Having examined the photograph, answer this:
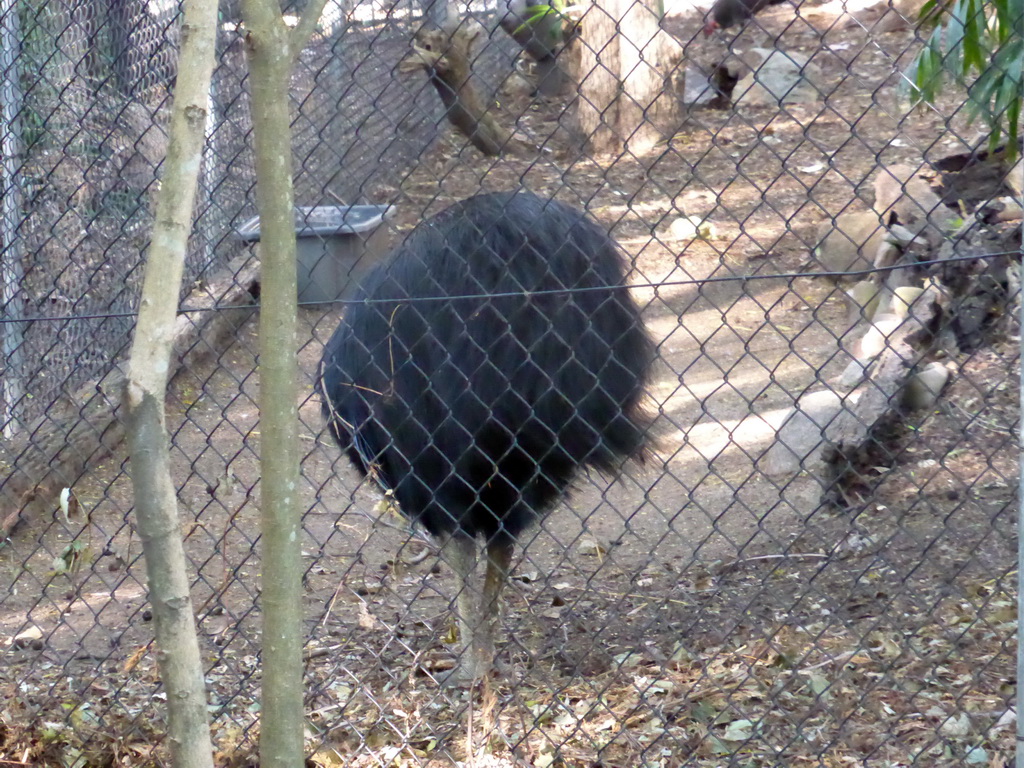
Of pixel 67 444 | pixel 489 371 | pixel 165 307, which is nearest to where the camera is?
pixel 165 307

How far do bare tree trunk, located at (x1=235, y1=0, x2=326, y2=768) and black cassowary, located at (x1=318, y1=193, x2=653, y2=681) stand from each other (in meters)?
0.86

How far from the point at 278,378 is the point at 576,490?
1.54m

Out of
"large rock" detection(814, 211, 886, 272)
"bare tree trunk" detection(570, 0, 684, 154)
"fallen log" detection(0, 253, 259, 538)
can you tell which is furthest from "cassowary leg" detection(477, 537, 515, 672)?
"bare tree trunk" detection(570, 0, 684, 154)

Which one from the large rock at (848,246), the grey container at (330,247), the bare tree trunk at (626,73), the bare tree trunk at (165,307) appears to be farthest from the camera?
the bare tree trunk at (626,73)

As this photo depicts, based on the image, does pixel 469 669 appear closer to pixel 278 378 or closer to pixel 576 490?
pixel 576 490

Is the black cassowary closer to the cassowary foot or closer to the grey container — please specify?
the cassowary foot

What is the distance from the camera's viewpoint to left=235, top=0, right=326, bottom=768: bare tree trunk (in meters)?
1.53

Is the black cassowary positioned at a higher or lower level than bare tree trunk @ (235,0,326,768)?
lower

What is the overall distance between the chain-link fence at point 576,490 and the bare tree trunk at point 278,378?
68 cm

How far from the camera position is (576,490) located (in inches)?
119

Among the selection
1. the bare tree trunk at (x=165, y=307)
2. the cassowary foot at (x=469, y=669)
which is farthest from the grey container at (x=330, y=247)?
the bare tree trunk at (x=165, y=307)

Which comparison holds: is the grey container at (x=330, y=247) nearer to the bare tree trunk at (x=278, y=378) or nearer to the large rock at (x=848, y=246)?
the bare tree trunk at (x=278, y=378)

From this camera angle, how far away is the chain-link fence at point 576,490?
2.54 meters

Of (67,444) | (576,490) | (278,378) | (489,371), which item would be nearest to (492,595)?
(576,490)
